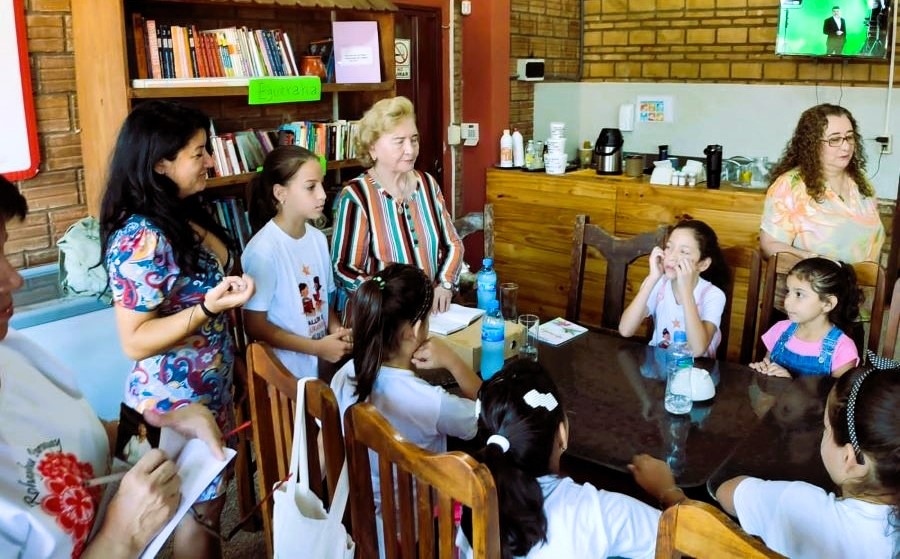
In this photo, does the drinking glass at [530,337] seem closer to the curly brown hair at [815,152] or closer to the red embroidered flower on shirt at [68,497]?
the curly brown hair at [815,152]

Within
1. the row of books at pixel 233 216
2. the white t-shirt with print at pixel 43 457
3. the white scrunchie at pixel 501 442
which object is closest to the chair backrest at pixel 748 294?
the white scrunchie at pixel 501 442

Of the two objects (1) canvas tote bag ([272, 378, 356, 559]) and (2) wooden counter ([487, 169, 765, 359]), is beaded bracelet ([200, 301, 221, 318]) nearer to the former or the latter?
(1) canvas tote bag ([272, 378, 356, 559])

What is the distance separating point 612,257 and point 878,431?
1490mm

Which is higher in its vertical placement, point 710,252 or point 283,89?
point 283,89

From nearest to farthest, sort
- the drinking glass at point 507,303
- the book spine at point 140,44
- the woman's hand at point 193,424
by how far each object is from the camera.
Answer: the woman's hand at point 193,424 → the drinking glass at point 507,303 → the book spine at point 140,44

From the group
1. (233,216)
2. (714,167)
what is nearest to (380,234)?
(233,216)

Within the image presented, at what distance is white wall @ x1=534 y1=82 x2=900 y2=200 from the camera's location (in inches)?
187

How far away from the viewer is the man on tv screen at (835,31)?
4641 millimetres

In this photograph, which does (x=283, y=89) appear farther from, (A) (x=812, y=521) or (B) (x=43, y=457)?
(A) (x=812, y=521)

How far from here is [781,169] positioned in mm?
2859

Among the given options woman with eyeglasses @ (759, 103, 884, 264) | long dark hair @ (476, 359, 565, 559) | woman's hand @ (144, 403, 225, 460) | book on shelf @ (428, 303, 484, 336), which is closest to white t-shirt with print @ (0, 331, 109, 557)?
woman's hand @ (144, 403, 225, 460)

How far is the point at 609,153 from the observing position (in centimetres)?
448

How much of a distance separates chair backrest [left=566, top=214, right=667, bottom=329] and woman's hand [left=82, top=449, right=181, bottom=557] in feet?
5.80

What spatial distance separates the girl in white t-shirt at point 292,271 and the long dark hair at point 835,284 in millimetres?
1319
